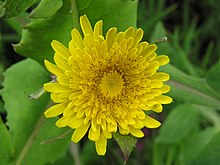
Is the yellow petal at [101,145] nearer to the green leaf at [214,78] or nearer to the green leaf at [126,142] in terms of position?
the green leaf at [126,142]

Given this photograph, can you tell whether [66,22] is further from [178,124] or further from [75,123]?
[178,124]

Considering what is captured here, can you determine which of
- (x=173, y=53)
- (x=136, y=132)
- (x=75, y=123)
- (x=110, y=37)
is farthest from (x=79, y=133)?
(x=173, y=53)

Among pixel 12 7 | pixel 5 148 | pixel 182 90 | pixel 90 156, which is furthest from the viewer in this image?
pixel 90 156

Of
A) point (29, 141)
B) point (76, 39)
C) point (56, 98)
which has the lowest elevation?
point (29, 141)

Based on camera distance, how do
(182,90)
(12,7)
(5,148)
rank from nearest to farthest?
(12,7) < (5,148) < (182,90)

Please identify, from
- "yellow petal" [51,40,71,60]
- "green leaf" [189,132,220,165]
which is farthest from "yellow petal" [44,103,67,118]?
"green leaf" [189,132,220,165]

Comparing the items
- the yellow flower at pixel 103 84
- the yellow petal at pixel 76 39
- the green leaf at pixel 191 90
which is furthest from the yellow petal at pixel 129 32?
the green leaf at pixel 191 90

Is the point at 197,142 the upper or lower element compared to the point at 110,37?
lower

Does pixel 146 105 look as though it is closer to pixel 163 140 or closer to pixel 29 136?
pixel 29 136
